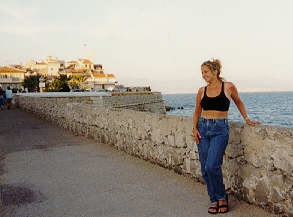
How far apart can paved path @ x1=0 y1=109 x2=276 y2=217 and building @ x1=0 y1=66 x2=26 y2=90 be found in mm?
88435

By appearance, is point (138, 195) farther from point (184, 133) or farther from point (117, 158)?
point (117, 158)

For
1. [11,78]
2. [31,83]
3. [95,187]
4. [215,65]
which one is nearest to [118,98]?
[95,187]

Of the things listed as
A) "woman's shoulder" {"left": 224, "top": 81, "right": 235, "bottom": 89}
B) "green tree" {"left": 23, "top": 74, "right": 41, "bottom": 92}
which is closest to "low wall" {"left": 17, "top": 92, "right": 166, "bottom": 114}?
"woman's shoulder" {"left": 224, "top": 81, "right": 235, "bottom": 89}

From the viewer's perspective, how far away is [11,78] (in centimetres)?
9338

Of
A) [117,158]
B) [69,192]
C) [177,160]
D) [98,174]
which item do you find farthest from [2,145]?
[177,160]

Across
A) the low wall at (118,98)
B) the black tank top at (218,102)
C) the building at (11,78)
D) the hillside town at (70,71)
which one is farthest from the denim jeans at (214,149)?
the hillside town at (70,71)

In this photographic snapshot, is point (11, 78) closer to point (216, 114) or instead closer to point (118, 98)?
point (118, 98)

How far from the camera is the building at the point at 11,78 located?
8888cm

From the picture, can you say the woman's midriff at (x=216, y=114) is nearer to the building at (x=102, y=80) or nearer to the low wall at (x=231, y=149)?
the low wall at (x=231, y=149)

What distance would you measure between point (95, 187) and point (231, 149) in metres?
2.08

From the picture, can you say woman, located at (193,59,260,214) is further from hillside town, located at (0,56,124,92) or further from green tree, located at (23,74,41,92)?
hillside town, located at (0,56,124,92)

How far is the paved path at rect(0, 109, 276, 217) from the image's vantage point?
12.6 ft

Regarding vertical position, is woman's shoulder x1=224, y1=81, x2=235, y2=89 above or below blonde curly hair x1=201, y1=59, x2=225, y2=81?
below

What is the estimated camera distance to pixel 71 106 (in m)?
11.1
